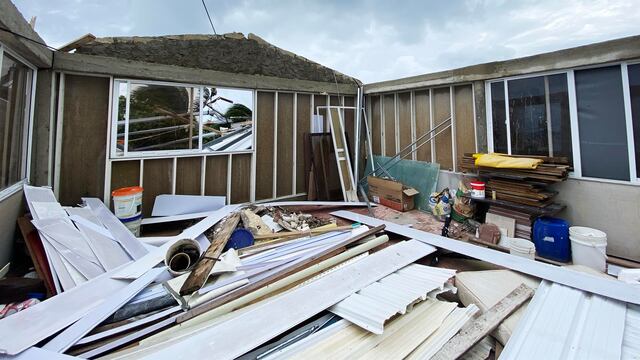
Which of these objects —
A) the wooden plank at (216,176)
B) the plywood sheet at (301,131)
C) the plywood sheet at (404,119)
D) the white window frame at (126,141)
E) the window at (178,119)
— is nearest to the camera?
the white window frame at (126,141)

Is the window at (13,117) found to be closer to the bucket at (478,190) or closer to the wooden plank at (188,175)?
the wooden plank at (188,175)

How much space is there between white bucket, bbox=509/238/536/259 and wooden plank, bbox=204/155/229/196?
4.24 metres

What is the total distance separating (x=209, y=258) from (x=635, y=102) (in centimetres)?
479

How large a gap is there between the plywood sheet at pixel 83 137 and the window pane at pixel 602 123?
6.14 meters

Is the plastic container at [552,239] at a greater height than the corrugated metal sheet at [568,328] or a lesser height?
greater

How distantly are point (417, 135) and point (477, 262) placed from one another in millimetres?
3213

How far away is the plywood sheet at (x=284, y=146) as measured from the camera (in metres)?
5.06

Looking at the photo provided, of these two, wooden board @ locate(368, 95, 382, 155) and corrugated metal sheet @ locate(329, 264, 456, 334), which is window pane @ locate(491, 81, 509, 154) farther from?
corrugated metal sheet @ locate(329, 264, 456, 334)

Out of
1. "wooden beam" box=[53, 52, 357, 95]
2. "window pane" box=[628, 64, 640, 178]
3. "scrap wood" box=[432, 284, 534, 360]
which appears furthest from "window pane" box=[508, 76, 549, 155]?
"wooden beam" box=[53, 52, 357, 95]

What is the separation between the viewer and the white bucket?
3012mm

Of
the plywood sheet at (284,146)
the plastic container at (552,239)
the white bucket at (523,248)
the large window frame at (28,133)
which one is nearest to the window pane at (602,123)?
the plastic container at (552,239)

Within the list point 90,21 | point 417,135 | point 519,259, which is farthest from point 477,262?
point 90,21

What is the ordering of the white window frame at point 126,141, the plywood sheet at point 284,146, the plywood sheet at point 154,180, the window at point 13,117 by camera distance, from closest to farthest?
the window at point 13,117
the white window frame at point 126,141
the plywood sheet at point 154,180
the plywood sheet at point 284,146

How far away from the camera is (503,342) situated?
4.90ft
